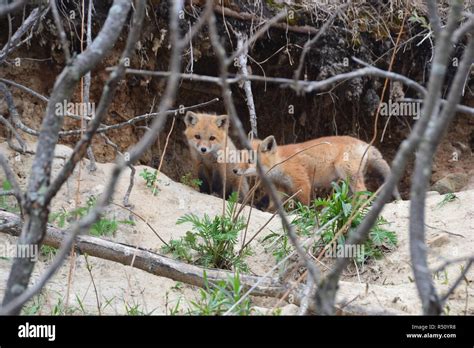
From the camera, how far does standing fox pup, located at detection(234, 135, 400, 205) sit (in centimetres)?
870

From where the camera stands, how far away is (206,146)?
349 inches

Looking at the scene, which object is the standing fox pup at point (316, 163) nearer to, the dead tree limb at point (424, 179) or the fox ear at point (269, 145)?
the fox ear at point (269, 145)

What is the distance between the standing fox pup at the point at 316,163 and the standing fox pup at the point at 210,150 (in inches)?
16.4

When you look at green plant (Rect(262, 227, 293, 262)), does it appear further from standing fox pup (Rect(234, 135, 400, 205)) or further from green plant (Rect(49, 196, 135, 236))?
standing fox pup (Rect(234, 135, 400, 205))

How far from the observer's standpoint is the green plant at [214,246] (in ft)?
18.5

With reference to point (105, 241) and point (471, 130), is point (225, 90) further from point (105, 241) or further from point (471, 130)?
point (471, 130)

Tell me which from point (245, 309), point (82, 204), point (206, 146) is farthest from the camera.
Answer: point (206, 146)

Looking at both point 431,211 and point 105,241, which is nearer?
point 105,241

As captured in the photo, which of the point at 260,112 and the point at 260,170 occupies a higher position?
the point at 260,112

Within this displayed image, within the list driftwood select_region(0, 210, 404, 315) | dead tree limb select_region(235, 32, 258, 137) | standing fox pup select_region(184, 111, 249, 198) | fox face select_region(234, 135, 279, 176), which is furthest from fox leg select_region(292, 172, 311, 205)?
driftwood select_region(0, 210, 404, 315)

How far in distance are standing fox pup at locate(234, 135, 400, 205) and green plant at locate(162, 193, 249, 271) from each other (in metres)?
2.88

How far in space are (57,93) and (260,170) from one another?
1.05 meters

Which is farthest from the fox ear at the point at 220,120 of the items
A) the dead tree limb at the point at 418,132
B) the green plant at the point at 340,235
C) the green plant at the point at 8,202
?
the dead tree limb at the point at 418,132

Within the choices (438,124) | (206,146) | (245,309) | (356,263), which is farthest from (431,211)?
(438,124)
